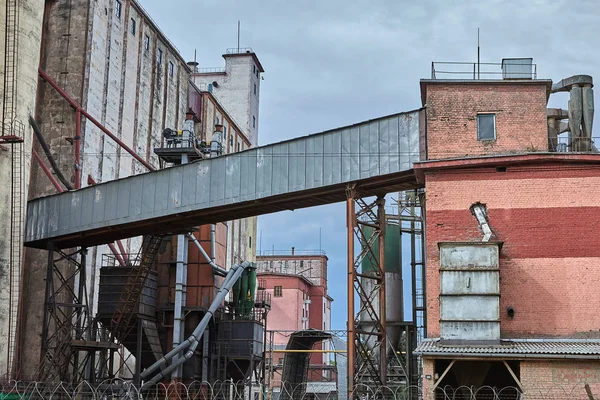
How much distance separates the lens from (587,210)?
2608 cm

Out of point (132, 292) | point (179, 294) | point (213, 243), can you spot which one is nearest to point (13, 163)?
point (132, 292)

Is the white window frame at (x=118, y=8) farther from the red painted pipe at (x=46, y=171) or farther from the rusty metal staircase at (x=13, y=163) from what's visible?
the rusty metal staircase at (x=13, y=163)

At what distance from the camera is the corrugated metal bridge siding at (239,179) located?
2833 centimetres

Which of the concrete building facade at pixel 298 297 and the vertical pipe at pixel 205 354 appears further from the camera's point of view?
the concrete building facade at pixel 298 297

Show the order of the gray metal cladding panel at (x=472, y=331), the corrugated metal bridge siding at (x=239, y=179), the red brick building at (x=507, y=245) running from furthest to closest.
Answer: the corrugated metal bridge siding at (x=239, y=179), the gray metal cladding panel at (x=472, y=331), the red brick building at (x=507, y=245)

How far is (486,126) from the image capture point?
27.7 metres

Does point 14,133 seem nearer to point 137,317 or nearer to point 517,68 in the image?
point 137,317

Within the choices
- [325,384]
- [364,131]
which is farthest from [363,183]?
[325,384]

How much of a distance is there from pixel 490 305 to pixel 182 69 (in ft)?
119

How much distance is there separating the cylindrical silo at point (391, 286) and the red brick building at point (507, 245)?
350 inches

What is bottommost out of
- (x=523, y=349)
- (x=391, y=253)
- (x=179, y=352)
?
(x=179, y=352)

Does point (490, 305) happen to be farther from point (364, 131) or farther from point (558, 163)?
point (364, 131)

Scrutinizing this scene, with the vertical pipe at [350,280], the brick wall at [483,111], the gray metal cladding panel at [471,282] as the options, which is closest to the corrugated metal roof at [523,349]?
the gray metal cladding panel at [471,282]

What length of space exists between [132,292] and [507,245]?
16019 millimetres
